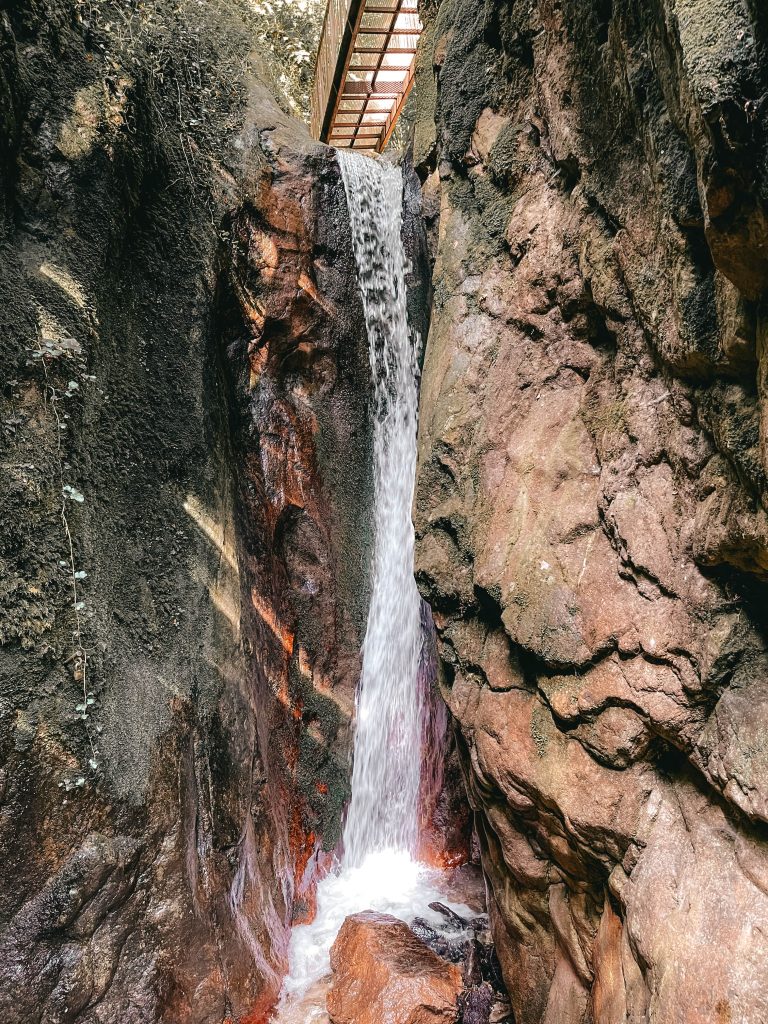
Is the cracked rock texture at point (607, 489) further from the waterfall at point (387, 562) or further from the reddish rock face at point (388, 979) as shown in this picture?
the waterfall at point (387, 562)

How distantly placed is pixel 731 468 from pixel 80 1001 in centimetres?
409

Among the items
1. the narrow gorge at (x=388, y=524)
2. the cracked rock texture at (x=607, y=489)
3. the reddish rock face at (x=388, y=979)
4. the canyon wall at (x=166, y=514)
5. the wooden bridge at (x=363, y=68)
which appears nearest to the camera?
the cracked rock texture at (x=607, y=489)

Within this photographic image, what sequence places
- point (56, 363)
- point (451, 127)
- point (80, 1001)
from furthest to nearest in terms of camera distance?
point (451, 127) < point (56, 363) < point (80, 1001)

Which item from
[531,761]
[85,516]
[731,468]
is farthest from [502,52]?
[531,761]

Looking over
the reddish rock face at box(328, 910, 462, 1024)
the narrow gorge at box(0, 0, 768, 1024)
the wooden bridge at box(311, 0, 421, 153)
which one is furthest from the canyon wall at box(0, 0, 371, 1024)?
the wooden bridge at box(311, 0, 421, 153)

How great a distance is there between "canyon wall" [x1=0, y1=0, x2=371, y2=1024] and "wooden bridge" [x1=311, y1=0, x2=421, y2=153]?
0.95 m

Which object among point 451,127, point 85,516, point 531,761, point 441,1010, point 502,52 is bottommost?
point 441,1010

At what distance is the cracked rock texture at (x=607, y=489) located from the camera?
207 centimetres

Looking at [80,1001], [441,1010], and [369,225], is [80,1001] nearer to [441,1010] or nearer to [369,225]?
[441,1010]

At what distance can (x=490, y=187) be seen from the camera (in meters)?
3.96

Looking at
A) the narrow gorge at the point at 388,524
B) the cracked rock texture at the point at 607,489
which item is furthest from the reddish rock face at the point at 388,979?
the cracked rock texture at the point at 607,489

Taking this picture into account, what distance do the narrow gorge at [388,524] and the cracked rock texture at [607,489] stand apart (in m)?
0.02

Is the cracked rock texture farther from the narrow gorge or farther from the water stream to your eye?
the water stream

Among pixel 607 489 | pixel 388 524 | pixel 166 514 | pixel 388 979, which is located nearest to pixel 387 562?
pixel 388 524
